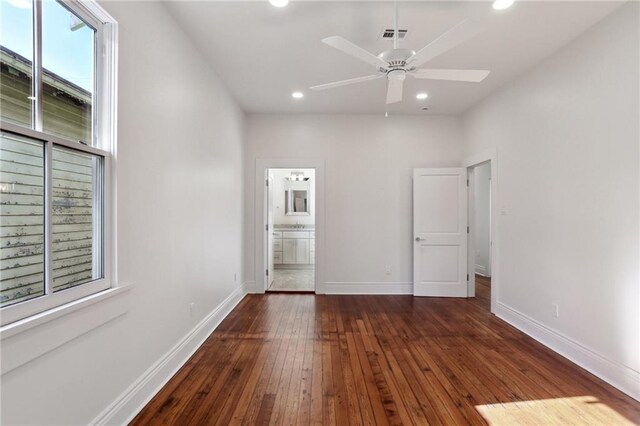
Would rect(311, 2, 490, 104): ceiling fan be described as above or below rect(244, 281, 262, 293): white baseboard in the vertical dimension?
above

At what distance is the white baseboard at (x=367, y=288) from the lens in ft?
15.5

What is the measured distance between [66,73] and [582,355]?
4081 mm

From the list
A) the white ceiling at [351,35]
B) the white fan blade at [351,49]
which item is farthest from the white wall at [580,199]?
the white fan blade at [351,49]

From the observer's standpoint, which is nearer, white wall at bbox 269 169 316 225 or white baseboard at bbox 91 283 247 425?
white baseboard at bbox 91 283 247 425

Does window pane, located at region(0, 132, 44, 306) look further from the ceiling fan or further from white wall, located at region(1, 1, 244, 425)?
the ceiling fan

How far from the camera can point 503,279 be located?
367 centimetres

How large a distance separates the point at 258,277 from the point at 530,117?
4112 mm

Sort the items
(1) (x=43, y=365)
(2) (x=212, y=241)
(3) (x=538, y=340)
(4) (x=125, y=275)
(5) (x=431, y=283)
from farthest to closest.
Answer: (5) (x=431, y=283), (2) (x=212, y=241), (3) (x=538, y=340), (4) (x=125, y=275), (1) (x=43, y=365)

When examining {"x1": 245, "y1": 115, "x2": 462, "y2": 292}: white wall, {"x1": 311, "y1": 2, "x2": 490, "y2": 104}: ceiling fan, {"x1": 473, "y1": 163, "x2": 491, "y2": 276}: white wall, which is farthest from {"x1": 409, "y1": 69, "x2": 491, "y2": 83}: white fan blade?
{"x1": 473, "y1": 163, "x2": 491, "y2": 276}: white wall

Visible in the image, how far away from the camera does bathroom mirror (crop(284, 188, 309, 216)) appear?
7535 mm

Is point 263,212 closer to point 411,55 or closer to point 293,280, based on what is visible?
point 293,280

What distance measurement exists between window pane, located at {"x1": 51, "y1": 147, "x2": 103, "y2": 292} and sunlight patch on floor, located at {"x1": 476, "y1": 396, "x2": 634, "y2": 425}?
8.18 ft

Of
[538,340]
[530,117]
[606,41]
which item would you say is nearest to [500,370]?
[538,340]

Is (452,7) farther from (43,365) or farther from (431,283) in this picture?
(431,283)
